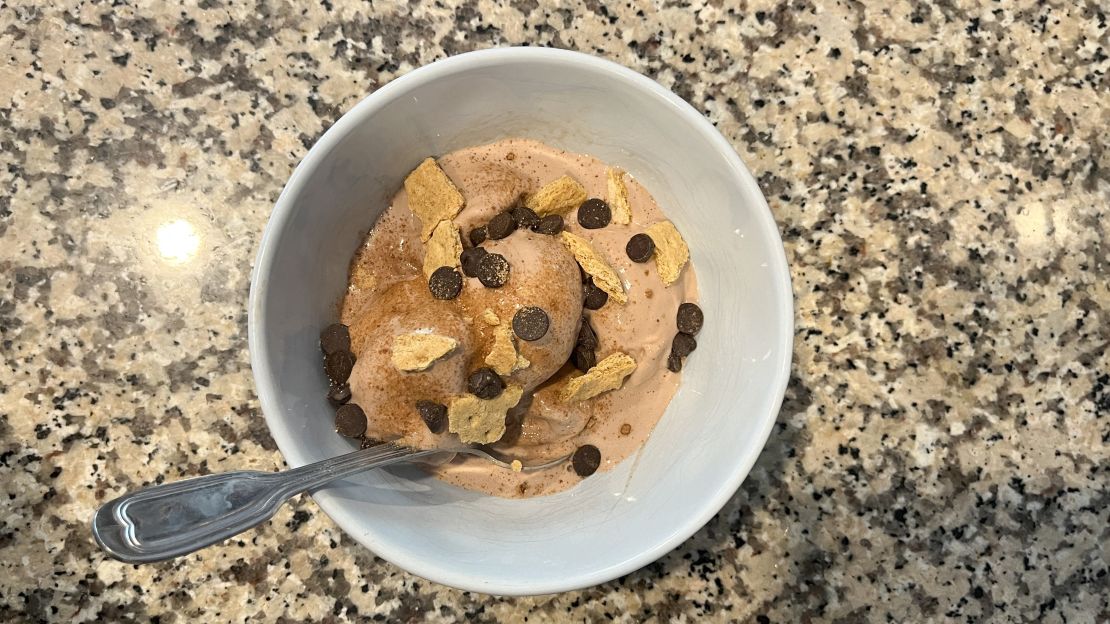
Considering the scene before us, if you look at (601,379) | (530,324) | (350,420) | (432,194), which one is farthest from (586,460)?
(432,194)

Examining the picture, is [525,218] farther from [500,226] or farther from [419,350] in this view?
[419,350]

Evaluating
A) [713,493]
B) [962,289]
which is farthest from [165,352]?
[962,289]

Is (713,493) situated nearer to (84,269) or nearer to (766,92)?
(766,92)

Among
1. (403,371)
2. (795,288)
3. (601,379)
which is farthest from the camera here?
(795,288)

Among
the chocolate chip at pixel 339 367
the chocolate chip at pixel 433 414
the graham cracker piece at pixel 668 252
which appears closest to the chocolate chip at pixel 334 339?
the chocolate chip at pixel 339 367

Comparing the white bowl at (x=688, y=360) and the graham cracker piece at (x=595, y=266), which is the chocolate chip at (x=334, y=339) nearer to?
the white bowl at (x=688, y=360)

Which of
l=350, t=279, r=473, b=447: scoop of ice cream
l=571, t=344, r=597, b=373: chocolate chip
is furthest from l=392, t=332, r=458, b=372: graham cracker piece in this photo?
l=571, t=344, r=597, b=373: chocolate chip

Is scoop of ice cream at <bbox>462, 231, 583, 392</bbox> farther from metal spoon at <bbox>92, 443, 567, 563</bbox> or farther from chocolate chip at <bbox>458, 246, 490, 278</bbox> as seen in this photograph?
metal spoon at <bbox>92, 443, 567, 563</bbox>
